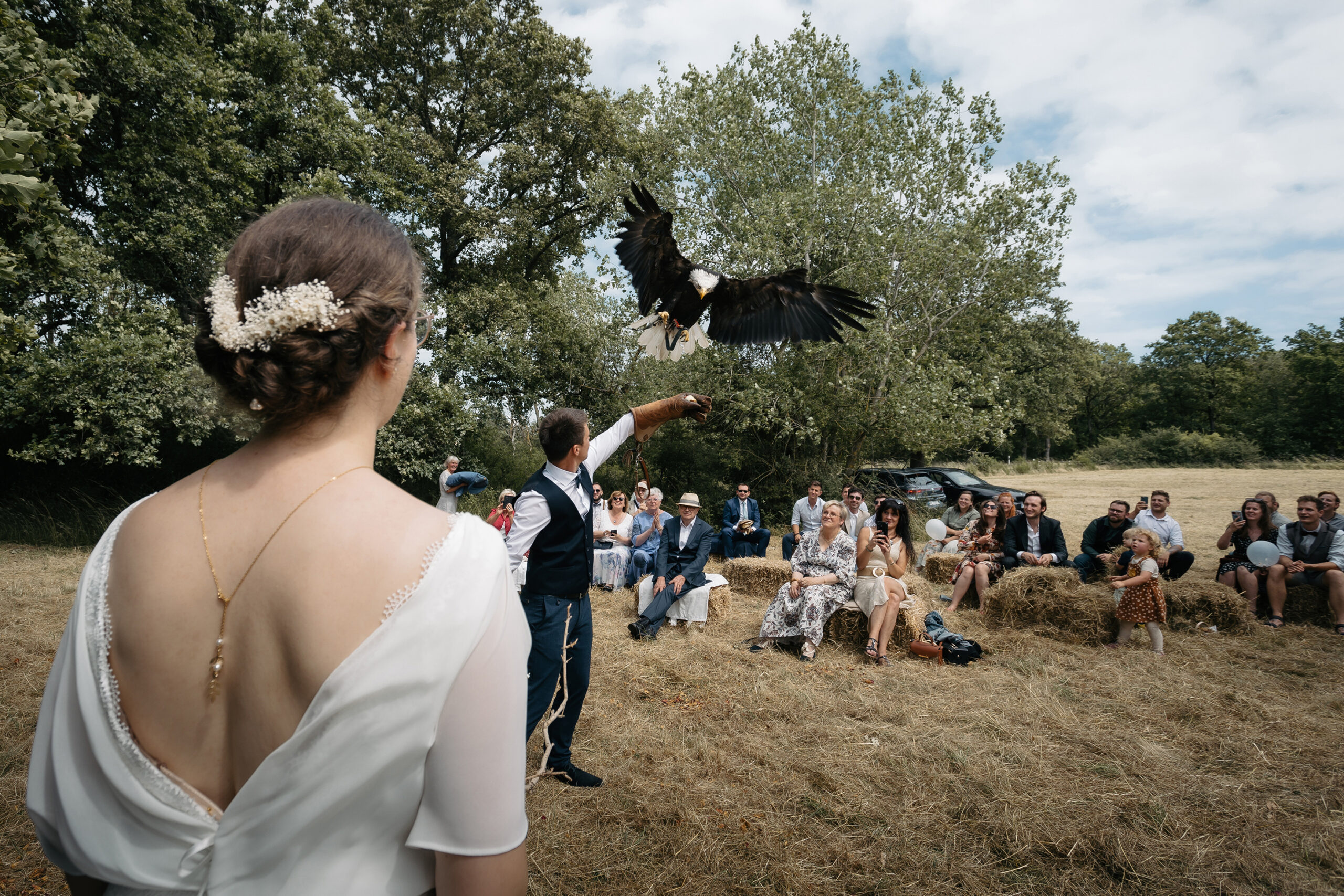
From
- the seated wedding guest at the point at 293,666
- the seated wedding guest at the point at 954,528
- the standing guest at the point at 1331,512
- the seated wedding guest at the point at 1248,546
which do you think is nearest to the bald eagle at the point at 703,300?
the seated wedding guest at the point at 954,528

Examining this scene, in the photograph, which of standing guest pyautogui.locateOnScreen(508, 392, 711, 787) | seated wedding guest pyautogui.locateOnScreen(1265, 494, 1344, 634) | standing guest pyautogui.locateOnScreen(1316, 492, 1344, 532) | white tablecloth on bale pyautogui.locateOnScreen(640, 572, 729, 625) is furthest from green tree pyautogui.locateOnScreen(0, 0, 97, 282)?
standing guest pyautogui.locateOnScreen(1316, 492, 1344, 532)

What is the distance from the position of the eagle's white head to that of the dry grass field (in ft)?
12.7

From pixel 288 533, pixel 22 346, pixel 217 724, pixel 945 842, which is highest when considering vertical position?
pixel 22 346

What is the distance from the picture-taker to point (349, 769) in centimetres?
67

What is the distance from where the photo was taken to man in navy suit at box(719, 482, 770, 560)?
955 cm

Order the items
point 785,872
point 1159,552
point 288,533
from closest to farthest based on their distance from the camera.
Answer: point 288,533
point 785,872
point 1159,552

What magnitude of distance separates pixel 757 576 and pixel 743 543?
157 cm

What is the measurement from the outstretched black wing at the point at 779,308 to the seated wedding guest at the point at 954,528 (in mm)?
3316

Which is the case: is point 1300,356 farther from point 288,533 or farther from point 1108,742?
point 288,533

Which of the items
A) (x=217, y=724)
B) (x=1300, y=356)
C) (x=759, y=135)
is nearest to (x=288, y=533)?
(x=217, y=724)

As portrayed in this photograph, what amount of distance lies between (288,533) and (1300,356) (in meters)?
56.4

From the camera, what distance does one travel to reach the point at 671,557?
23.1 feet

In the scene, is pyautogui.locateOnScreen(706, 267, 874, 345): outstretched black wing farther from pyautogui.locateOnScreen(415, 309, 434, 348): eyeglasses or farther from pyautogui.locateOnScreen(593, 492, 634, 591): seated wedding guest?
pyautogui.locateOnScreen(415, 309, 434, 348): eyeglasses

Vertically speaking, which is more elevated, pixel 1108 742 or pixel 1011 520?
pixel 1011 520
